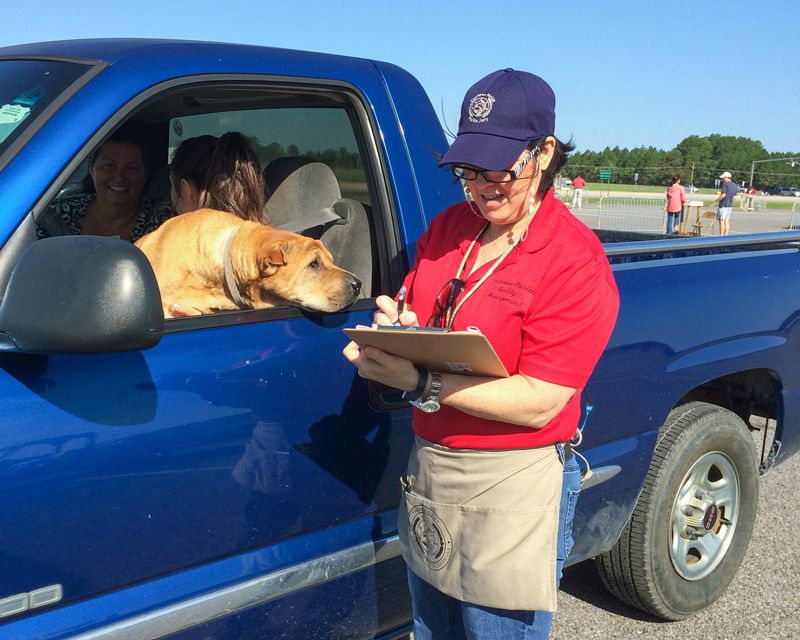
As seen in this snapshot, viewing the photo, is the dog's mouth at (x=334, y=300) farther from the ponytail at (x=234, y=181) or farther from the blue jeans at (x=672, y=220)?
the blue jeans at (x=672, y=220)

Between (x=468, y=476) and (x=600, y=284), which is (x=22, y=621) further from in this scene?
(x=600, y=284)

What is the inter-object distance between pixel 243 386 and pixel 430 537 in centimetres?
58

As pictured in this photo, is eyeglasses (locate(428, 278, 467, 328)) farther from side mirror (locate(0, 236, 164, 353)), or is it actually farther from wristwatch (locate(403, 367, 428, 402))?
side mirror (locate(0, 236, 164, 353))

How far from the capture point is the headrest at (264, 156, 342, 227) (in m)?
2.88

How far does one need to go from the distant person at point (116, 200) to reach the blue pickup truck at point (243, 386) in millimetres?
181

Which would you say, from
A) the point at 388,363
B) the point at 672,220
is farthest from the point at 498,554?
the point at 672,220

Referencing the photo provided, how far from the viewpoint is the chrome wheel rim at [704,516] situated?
339 centimetres

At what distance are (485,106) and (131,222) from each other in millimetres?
1730

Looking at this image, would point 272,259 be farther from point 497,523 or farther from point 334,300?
point 497,523

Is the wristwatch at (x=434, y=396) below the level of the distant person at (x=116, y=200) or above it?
below

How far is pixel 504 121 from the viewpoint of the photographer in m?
1.83

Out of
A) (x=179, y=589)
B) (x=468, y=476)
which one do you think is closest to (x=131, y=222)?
(x=179, y=589)

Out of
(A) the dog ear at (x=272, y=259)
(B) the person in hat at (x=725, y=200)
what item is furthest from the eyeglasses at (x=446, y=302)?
(B) the person in hat at (x=725, y=200)

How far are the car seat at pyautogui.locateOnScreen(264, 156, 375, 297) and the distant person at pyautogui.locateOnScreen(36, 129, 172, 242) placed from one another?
43 cm
